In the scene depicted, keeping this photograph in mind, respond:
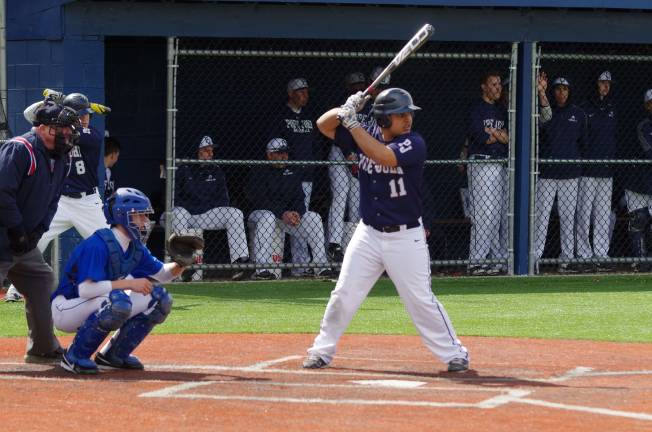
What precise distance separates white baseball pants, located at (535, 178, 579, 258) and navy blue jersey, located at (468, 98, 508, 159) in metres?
0.60

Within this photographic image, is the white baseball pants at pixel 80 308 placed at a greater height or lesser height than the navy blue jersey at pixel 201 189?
lesser

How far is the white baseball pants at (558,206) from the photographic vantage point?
13.7 metres

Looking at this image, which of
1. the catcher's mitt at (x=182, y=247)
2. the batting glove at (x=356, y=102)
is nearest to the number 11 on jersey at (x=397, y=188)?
the batting glove at (x=356, y=102)

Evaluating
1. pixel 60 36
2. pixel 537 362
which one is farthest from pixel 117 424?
pixel 60 36

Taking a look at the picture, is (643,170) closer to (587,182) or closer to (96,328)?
(587,182)

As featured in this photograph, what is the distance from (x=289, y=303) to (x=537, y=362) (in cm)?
381

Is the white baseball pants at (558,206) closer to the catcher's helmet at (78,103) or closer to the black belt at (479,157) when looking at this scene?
the black belt at (479,157)

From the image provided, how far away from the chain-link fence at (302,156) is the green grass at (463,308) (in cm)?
64

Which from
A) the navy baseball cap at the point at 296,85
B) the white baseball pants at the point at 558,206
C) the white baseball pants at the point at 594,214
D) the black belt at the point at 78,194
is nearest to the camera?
the black belt at the point at 78,194

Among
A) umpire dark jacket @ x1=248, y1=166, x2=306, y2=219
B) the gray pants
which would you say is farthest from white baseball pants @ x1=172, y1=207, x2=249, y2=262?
the gray pants

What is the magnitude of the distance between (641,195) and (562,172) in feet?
3.75

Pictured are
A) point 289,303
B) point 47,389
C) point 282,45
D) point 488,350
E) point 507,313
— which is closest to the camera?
point 47,389

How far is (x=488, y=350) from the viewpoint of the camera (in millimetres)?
8094

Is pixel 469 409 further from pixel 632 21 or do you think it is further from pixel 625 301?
pixel 632 21
